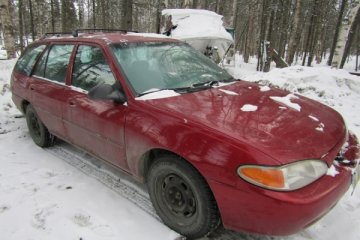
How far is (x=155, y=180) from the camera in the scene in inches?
112

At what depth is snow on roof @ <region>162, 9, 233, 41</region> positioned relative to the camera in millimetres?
9781

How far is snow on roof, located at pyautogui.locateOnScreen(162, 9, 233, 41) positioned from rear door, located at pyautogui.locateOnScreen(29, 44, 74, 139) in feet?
19.1

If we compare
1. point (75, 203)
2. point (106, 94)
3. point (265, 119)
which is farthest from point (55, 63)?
point (265, 119)

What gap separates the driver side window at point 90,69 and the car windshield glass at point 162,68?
0.19 m

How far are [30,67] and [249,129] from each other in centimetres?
366

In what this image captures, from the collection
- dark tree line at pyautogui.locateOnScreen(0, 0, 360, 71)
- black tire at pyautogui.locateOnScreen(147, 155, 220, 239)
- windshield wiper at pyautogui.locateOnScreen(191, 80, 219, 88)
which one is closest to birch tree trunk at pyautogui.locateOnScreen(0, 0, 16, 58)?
dark tree line at pyautogui.locateOnScreen(0, 0, 360, 71)

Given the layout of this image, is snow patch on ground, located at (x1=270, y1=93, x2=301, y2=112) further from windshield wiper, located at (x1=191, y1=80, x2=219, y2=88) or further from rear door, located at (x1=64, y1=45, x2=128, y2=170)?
rear door, located at (x1=64, y1=45, x2=128, y2=170)

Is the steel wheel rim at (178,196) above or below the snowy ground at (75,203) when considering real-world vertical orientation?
above

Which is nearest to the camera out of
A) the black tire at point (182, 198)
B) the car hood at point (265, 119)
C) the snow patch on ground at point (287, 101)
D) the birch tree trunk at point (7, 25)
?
the car hood at point (265, 119)

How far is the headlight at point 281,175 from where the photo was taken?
6.91 ft

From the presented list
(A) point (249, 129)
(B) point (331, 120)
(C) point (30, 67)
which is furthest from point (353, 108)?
(C) point (30, 67)

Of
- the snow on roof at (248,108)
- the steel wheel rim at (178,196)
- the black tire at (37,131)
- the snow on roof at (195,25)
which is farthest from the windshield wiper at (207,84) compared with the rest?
the snow on roof at (195,25)

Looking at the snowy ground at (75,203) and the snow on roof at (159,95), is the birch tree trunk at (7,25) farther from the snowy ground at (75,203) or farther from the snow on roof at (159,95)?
the snow on roof at (159,95)

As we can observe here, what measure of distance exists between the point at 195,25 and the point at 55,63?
6.77 metres
